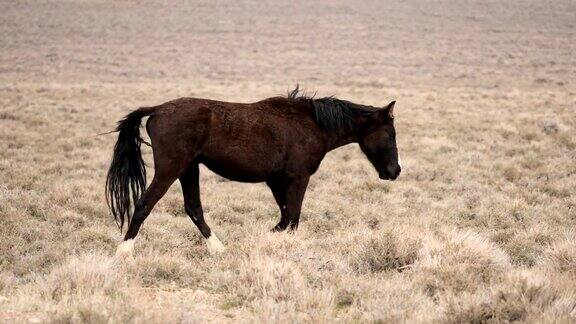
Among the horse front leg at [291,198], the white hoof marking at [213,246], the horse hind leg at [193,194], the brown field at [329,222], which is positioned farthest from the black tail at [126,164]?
the horse front leg at [291,198]

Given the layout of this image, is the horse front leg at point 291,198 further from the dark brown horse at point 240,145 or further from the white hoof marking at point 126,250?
the white hoof marking at point 126,250

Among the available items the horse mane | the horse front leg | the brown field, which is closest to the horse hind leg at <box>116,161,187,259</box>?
the brown field

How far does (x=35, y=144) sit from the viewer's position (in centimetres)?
1343

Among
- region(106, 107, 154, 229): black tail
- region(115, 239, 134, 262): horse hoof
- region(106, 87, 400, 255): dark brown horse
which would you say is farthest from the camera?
region(106, 107, 154, 229): black tail

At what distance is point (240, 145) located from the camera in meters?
6.07

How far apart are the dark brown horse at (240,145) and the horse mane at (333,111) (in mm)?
12

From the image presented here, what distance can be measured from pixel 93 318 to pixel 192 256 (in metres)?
2.68

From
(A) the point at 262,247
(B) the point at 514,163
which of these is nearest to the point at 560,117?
(B) the point at 514,163

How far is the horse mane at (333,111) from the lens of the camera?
6723mm

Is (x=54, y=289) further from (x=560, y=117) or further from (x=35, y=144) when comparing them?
(x=560, y=117)

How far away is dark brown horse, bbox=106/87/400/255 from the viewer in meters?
5.95

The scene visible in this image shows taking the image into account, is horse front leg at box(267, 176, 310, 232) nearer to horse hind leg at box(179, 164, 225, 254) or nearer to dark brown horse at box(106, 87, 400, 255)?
dark brown horse at box(106, 87, 400, 255)

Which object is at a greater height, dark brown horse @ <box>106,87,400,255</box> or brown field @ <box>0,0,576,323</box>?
dark brown horse @ <box>106,87,400,255</box>

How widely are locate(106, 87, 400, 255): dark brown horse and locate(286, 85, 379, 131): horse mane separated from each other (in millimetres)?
12
